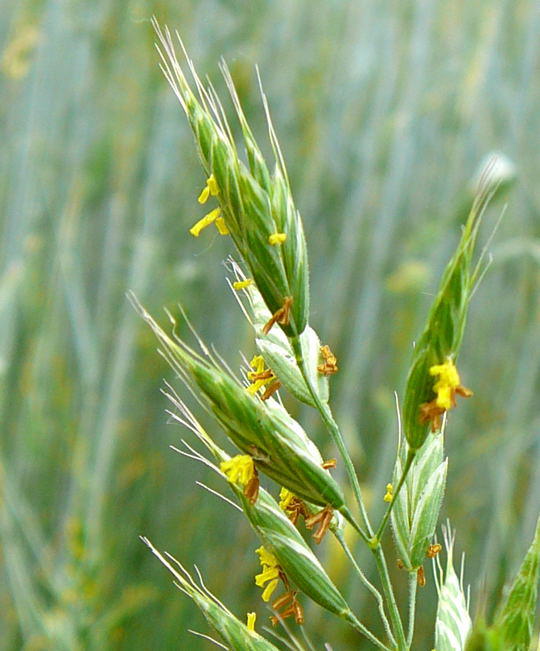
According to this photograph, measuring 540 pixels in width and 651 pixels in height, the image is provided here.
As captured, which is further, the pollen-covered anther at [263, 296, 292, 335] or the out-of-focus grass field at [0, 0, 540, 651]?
the out-of-focus grass field at [0, 0, 540, 651]

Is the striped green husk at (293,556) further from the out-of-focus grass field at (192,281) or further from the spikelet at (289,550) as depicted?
the out-of-focus grass field at (192,281)

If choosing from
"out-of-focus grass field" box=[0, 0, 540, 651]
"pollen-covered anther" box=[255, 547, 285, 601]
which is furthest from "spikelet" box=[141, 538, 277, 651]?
"out-of-focus grass field" box=[0, 0, 540, 651]

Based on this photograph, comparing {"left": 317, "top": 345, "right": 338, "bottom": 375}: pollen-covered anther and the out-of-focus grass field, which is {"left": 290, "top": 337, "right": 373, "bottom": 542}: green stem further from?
the out-of-focus grass field

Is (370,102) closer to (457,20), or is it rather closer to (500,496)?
(457,20)

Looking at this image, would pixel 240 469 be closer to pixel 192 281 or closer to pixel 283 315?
pixel 283 315

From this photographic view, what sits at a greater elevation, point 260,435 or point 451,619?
point 260,435

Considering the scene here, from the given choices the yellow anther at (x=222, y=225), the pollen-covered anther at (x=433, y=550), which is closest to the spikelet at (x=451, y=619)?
the pollen-covered anther at (x=433, y=550)

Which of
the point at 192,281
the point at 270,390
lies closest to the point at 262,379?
the point at 270,390
